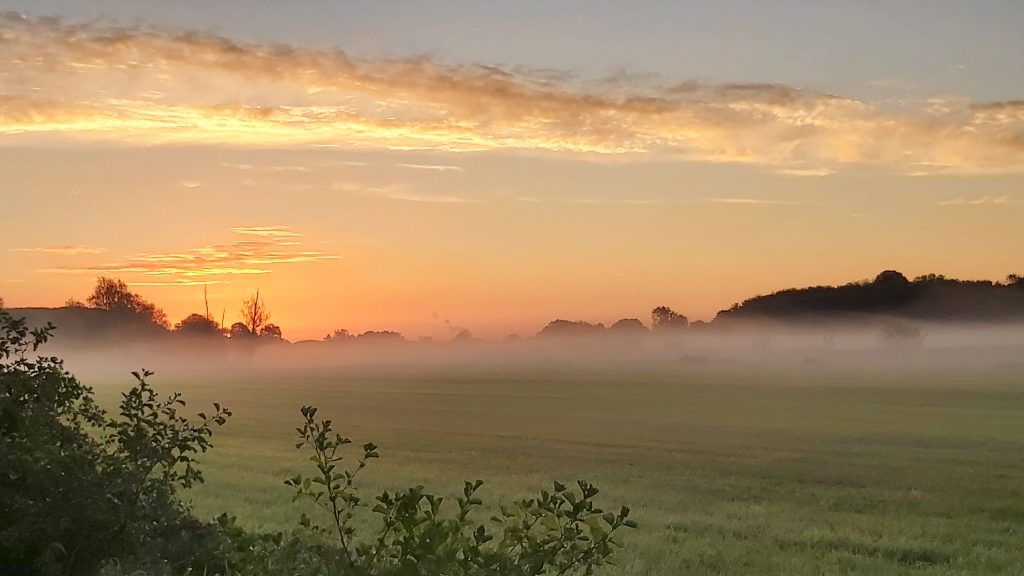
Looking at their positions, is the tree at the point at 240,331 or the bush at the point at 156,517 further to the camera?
the tree at the point at 240,331

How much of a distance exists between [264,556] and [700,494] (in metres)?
11.9

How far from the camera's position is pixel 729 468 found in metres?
21.2

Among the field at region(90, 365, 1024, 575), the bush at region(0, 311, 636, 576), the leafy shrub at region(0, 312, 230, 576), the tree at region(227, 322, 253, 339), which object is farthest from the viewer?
the tree at region(227, 322, 253, 339)

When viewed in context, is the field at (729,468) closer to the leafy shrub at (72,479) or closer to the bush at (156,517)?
the bush at (156,517)

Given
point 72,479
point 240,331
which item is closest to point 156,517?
point 72,479

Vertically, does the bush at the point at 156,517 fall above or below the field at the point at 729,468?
above

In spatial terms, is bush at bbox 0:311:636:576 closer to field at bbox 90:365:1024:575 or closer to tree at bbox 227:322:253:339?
field at bbox 90:365:1024:575

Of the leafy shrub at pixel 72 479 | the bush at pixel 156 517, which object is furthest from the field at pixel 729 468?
the leafy shrub at pixel 72 479

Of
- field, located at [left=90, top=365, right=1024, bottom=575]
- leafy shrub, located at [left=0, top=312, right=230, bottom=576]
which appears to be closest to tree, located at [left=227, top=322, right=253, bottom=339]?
field, located at [left=90, top=365, right=1024, bottom=575]

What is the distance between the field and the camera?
39.8ft

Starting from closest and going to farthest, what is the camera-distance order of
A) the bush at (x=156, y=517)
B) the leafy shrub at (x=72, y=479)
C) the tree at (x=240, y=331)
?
the bush at (x=156, y=517), the leafy shrub at (x=72, y=479), the tree at (x=240, y=331)

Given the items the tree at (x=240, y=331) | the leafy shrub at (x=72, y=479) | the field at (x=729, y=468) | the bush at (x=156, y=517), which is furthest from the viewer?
the tree at (x=240, y=331)

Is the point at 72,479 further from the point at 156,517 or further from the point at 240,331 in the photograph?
the point at 240,331

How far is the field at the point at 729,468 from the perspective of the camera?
39.8 ft
